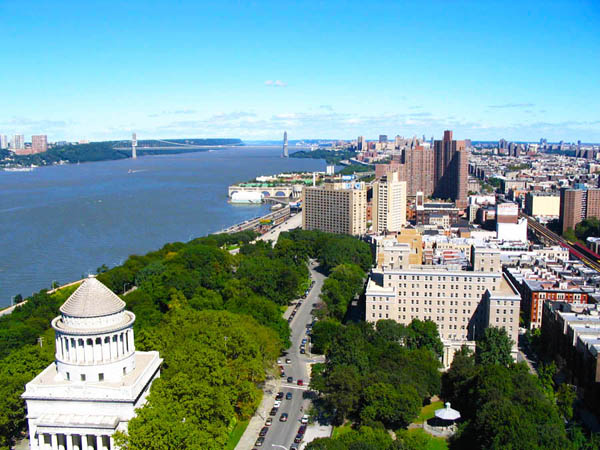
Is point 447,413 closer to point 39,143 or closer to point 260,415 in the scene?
point 260,415

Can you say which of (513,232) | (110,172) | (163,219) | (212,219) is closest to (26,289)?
(163,219)

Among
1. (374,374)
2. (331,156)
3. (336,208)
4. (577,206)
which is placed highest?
(331,156)

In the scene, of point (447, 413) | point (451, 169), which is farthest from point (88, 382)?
point (451, 169)

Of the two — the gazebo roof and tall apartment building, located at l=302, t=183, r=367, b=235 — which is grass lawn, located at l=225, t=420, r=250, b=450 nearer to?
the gazebo roof

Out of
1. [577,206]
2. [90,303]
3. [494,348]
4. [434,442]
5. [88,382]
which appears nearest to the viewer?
[88,382]

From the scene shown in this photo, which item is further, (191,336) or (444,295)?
(444,295)

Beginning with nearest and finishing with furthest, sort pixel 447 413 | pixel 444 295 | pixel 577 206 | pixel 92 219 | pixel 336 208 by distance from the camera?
pixel 447 413 < pixel 444 295 < pixel 336 208 < pixel 577 206 < pixel 92 219

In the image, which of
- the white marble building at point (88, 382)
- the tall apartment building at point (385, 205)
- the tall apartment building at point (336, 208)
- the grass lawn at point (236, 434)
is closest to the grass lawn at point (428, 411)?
the grass lawn at point (236, 434)
